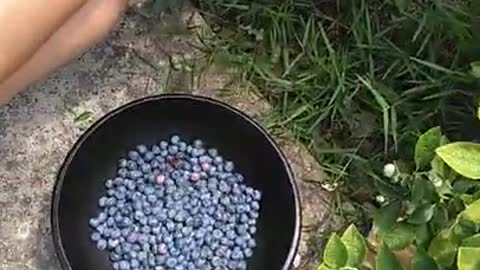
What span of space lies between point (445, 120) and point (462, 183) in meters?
0.46

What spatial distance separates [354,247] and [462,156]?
0.50ft

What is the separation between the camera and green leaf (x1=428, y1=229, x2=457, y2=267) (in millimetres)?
1062

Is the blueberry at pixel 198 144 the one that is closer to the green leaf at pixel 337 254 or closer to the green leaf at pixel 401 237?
the green leaf at pixel 401 237

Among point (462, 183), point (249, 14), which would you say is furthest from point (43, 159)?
point (462, 183)

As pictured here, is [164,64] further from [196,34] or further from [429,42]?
[429,42]

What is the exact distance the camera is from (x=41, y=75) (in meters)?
1.36

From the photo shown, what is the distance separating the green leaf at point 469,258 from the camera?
922 millimetres

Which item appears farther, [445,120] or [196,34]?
[196,34]

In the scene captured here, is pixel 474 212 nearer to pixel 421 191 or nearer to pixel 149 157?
pixel 421 191

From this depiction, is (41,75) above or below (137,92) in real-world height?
above

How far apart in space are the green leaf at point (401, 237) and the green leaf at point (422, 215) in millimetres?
13

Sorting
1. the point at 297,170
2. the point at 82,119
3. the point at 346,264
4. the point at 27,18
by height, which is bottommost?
the point at 297,170

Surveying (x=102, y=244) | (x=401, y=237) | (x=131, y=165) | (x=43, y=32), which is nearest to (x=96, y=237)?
(x=102, y=244)

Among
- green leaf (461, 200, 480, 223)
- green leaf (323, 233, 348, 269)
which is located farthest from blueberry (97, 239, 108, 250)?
green leaf (461, 200, 480, 223)
